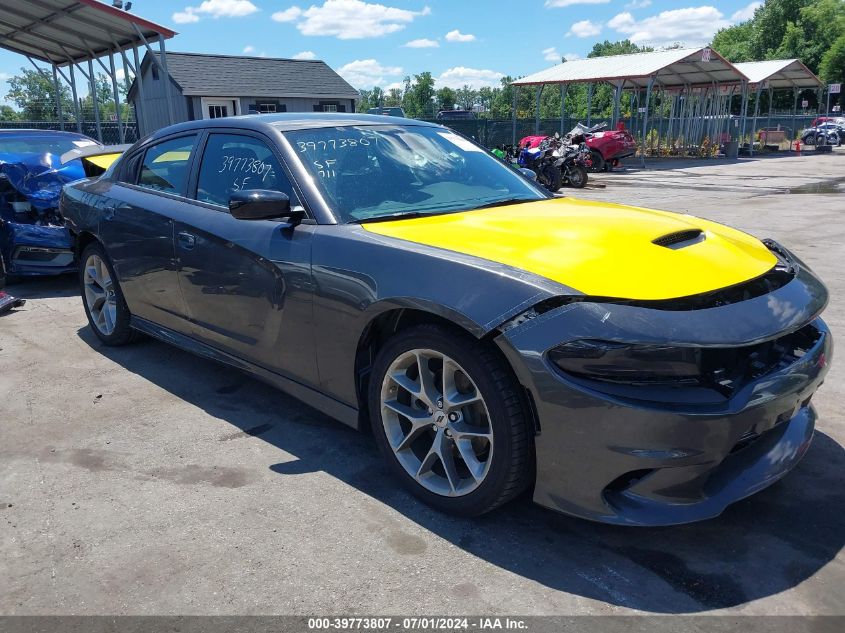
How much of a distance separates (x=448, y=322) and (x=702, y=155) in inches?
1256

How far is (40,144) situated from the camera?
7719 millimetres

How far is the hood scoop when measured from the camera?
2.78 m

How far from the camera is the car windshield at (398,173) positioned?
10.7 ft

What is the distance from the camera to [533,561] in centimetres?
248

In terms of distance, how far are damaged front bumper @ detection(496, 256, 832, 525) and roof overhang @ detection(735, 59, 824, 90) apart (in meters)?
31.7

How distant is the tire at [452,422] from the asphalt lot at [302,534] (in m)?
0.16

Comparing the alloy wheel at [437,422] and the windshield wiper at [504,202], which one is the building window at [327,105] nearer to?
the windshield wiper at [504,202]

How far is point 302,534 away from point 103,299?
3.10 m

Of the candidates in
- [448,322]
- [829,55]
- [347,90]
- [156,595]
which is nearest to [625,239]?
[448,322]

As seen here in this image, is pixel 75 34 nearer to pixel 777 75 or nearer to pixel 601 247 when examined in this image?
pixel 601 247

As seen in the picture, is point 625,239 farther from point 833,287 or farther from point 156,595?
point 833,287

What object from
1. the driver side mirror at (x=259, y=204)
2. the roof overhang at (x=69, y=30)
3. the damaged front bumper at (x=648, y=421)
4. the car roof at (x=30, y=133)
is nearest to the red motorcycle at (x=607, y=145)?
the roof overhang at (x=69, y=30)

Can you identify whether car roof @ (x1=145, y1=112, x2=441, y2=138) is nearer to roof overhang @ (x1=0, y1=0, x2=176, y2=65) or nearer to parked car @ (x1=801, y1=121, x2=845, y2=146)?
roof overhang @ (x1=0, y1=0, x2=176, y2=65)

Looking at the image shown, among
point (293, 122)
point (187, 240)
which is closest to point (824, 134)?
point (293, 122)
